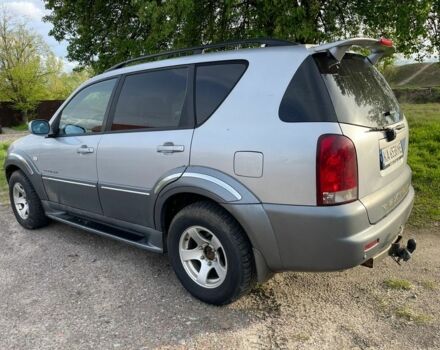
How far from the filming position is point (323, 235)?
2643 millimetres

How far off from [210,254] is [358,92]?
62.5 inches

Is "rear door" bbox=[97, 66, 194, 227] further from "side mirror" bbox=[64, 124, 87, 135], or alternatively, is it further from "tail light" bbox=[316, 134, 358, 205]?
"tail light" bbox=[316, 134, 358, 205]

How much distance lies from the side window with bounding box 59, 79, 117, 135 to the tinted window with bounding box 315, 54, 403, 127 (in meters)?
2.11

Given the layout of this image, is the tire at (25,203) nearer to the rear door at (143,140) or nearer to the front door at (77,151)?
the front door at (77,151)

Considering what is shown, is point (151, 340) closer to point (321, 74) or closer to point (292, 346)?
point (292, 346)

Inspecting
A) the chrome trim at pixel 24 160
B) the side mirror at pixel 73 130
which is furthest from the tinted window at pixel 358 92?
the chrome trim at pixel 24 160

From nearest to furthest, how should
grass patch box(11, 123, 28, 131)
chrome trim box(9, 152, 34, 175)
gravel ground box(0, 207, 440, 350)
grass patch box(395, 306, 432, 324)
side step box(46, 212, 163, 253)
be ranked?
gravel ground box(0, 207, 440, 350), grass patch box(395, 306, 432, 324), side step box(46, 212, 163, 253), chrome trim box(9, 152, 34, 175), grass patch box(11, 123, 28, 131)

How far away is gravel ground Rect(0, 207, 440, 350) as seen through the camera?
9.27 feet

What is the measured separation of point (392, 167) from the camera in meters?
3.07

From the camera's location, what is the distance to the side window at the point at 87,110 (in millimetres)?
4078

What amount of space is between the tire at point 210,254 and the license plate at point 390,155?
1068mm

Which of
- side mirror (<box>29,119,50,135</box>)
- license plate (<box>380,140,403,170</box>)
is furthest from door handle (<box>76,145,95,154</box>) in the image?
license plate (<box>380,140,403,170</box>)

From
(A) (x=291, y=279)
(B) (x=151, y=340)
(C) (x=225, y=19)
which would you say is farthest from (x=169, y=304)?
(C) (x=225, y=19)

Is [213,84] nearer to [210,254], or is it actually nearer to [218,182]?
[218,182]
